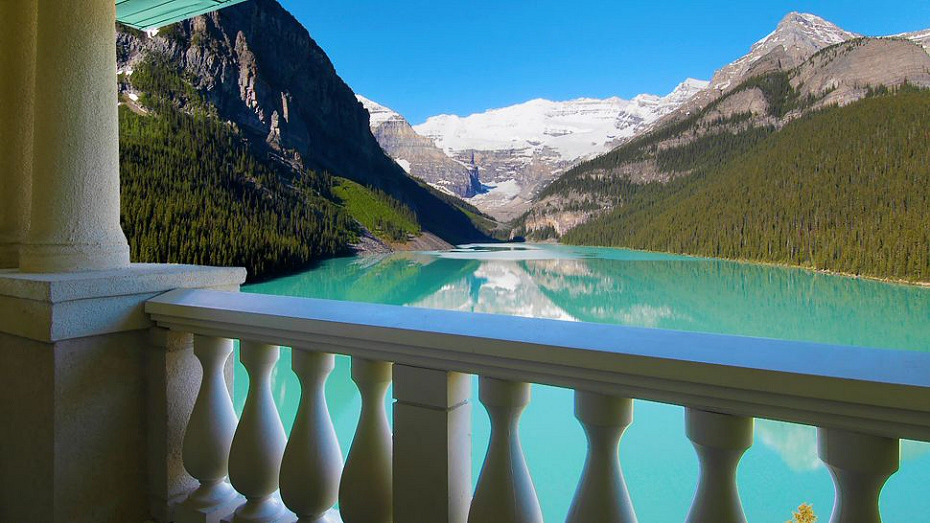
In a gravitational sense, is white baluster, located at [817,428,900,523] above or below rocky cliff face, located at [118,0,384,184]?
below

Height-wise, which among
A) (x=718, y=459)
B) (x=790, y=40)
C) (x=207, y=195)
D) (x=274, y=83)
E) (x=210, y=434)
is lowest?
(x=210, y=434)

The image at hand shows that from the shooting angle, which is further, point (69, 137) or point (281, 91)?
point (281, 91)

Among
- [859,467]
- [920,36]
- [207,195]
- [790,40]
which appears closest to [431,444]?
[859,467]

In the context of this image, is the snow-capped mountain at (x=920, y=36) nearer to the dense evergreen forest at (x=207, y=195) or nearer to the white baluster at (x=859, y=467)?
the dense evergreen forest at (x=207, y=195)

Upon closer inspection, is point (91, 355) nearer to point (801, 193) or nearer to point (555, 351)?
point (555, 351)

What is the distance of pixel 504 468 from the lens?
1.12 meters

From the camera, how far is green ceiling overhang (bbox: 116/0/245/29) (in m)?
2.81

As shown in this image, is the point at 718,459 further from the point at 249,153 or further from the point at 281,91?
the point at 281,91

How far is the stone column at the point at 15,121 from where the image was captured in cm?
215

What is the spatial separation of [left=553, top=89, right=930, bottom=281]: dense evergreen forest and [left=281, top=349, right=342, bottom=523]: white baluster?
203ft

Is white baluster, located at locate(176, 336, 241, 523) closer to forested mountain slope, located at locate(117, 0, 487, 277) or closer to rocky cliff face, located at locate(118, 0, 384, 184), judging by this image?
forested mountain slope, located at locate(117, 0, 487, 277)

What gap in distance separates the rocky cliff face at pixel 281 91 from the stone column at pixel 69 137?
73.6 metres

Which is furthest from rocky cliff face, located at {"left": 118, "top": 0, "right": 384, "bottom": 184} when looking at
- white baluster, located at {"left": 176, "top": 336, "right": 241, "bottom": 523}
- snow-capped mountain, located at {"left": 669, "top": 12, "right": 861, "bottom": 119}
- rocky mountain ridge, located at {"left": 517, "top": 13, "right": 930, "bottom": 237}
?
snow-capped mountain, located at {"left": 669, "top": 12, "right": 861, "bottom": 119}

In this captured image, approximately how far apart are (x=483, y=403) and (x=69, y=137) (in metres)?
1.60
